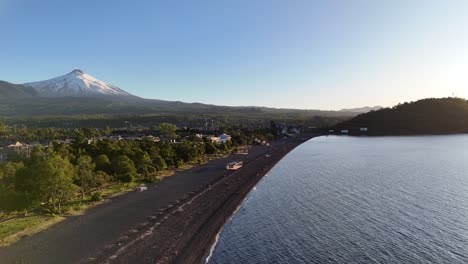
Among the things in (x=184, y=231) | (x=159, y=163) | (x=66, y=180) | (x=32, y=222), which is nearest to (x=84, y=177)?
(x=66, y=180)

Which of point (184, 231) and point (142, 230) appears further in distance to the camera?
point (184, 231)

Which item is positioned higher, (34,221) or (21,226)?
(21,226)

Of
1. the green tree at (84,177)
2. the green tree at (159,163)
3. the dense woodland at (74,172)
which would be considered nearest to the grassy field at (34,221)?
the dense woodland at (74,172)

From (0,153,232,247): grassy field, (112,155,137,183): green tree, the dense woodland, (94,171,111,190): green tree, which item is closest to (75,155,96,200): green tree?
the dense woodland

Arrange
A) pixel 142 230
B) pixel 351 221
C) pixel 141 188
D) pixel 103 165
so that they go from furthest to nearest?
pixel 103 165 → pixel 141 188 → pixel 351 221 → pixel 142 230

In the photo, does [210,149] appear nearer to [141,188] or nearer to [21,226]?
[141,188]

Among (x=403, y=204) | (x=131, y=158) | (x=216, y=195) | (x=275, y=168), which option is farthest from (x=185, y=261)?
(x=275, y=168)

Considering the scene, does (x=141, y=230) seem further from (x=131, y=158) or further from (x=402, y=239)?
(x=131, y=158)
